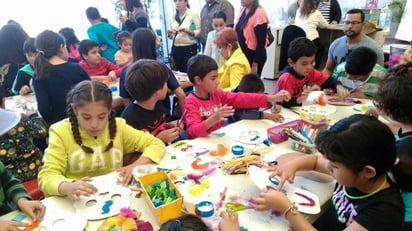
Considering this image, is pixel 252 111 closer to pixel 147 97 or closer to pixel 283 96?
pixel 283 96

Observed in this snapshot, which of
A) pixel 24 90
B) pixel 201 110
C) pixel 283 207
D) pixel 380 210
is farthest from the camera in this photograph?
pixel 24 90

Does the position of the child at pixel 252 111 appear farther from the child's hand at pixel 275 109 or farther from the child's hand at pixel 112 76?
the child's hand at pixel 112 76

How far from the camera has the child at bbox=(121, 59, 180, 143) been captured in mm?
1688

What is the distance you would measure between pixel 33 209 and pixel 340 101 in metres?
1.98

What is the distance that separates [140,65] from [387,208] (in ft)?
4.58

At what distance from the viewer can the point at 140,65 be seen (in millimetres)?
1755

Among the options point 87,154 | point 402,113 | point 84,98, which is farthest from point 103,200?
point 402,113

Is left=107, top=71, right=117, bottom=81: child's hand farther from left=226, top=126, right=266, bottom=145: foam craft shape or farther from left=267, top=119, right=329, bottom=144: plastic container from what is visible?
left=267, top=119, right=329, bottom=144: plastic container

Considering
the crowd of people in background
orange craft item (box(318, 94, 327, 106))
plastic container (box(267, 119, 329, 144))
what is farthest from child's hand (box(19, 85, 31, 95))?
orange craft item (box(318, 94, 327, 106))

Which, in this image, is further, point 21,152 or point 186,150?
point 21,152

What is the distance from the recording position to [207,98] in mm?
1894

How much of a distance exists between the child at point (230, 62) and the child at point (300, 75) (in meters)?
0.44

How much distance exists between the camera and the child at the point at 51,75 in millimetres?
2209

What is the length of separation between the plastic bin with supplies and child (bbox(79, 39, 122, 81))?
6.85ft
